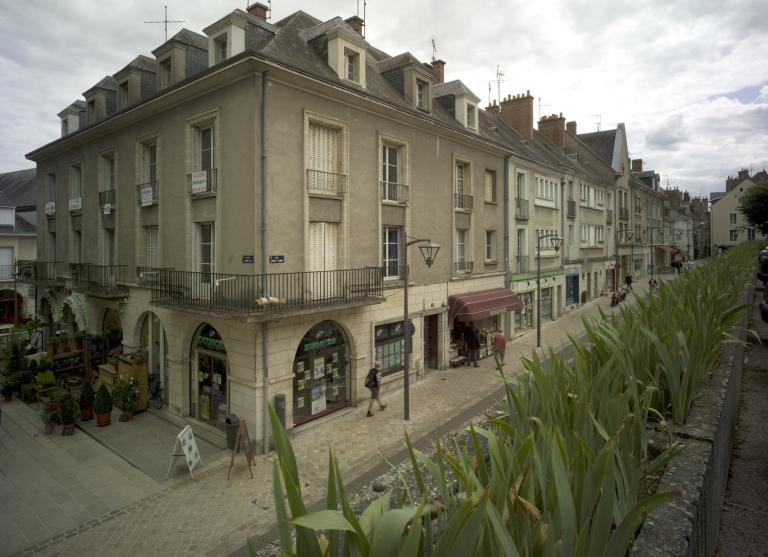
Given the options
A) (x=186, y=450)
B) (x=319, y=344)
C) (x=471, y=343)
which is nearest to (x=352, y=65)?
(x=319, y=344)

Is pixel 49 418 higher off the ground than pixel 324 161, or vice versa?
pixel 324 161

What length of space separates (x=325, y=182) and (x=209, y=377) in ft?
20.9

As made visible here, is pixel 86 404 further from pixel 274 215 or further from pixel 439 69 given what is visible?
pixel 439 69

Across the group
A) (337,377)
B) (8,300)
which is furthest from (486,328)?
(8,300)

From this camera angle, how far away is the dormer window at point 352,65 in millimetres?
13969

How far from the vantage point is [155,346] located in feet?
49.4

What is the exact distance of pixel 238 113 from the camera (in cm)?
1173

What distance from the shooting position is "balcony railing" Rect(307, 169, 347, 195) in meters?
12.5

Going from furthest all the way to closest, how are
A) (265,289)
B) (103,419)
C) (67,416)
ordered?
(103,419) → (67,416) → (265,289)

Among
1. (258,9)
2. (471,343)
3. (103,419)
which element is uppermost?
(258,9)

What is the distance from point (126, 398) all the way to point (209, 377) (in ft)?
8.06

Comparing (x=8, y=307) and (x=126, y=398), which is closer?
(x=126, y=398)

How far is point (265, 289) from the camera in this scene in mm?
11141

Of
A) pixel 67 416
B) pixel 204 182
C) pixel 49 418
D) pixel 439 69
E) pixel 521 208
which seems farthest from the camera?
pixel 521 208
